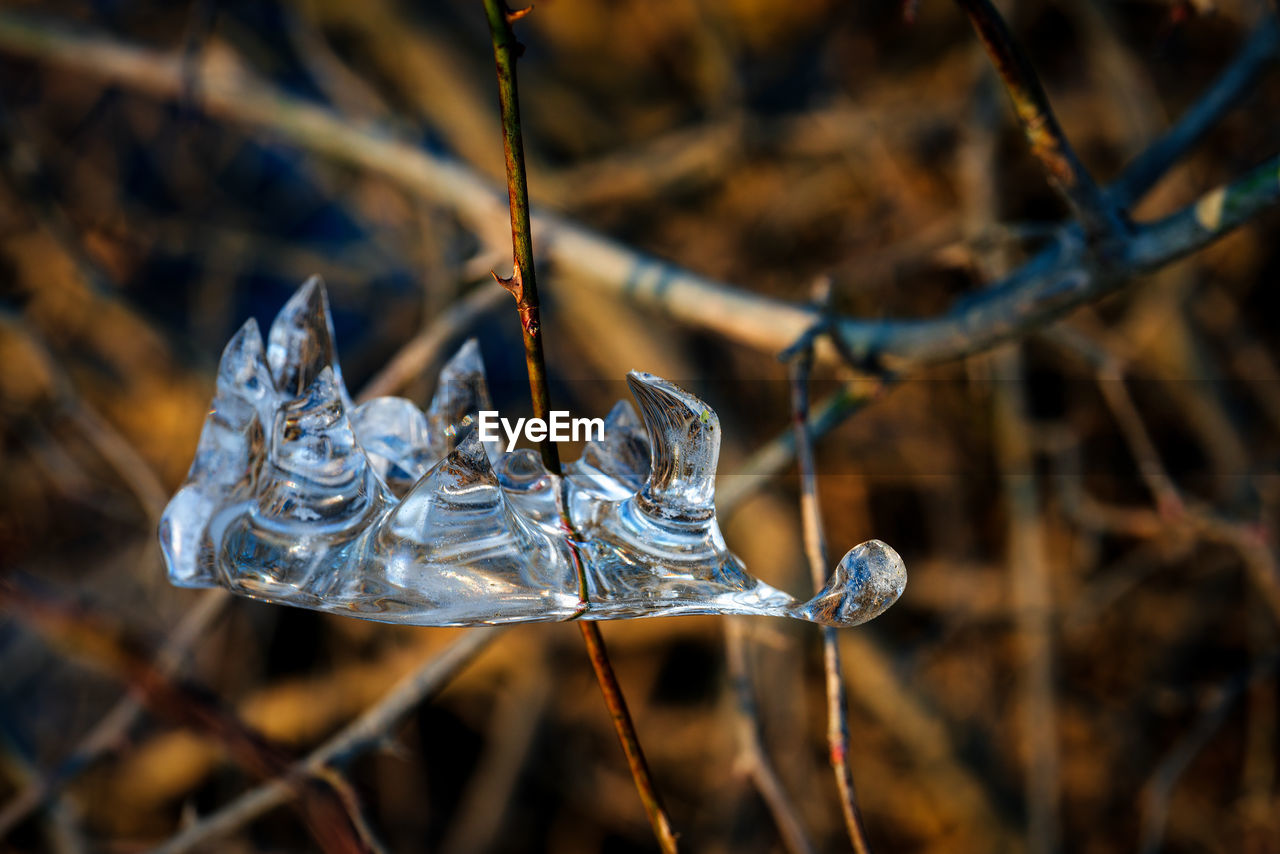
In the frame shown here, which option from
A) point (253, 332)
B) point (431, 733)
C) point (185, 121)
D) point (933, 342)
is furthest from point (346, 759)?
point (431, 733)

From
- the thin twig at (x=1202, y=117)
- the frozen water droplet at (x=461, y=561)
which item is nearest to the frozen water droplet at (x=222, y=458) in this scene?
the frozen water droplet at (x=461, y=561)

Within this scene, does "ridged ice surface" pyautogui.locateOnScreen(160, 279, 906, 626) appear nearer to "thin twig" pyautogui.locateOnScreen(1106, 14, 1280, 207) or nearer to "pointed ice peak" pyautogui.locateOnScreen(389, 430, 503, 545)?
"pointed ice peak" pyautogui.locateOnScreen(389, 430, 503, 545)

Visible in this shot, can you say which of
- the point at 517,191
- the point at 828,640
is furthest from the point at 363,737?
the point at 517,191

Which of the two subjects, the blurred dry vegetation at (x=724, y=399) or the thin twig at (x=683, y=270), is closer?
the thin twig at (x=683, y=270)

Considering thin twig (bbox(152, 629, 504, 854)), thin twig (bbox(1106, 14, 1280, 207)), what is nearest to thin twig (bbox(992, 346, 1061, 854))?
thin twig (bbox(1106, 14, 1280, 207))

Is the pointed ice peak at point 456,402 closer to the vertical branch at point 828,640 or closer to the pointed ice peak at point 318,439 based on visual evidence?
the pointed ice peak at point 318,439

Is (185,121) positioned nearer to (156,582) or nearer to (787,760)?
(156,582)
